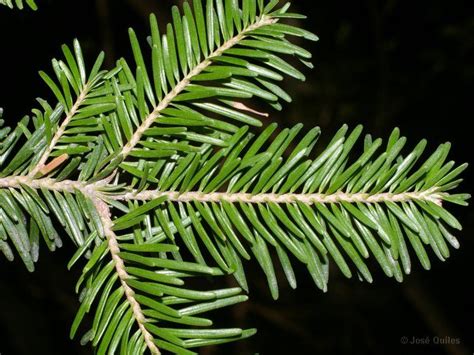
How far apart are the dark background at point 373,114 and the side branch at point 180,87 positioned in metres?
1.55

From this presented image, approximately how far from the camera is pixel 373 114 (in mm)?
2721

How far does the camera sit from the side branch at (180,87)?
1.77 ft

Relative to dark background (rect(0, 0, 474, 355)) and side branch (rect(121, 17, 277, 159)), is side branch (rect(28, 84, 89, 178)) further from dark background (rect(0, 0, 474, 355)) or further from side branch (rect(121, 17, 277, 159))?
dark background (rect(0, 0, 474, 355))

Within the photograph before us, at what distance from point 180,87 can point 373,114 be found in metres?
2.28

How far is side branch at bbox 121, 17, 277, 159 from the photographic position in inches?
21.2

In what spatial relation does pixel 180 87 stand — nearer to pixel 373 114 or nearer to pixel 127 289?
pixel 127 289

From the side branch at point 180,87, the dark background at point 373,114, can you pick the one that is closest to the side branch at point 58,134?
the side branch at point 180,87

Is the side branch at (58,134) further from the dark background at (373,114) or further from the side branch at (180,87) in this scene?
the dark background at (373,114)

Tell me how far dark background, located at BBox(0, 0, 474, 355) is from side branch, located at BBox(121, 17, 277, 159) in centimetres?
155

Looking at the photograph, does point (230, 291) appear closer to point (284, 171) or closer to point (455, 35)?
point (284, 171)

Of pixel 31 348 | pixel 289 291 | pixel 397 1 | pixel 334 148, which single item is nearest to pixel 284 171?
pixel 334 148

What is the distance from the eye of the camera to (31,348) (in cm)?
165

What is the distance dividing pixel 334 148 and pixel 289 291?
217 cm

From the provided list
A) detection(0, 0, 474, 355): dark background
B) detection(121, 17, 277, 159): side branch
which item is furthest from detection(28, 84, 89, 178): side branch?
detection(0, 0, 474, 355): dark background
